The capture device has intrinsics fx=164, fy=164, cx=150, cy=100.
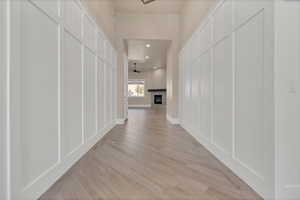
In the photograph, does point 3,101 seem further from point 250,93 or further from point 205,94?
point 205,94

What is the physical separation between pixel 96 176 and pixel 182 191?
888 millimetres

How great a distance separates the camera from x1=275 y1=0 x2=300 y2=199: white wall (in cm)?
122

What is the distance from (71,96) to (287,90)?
2081mm

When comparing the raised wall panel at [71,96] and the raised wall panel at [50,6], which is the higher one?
the raised wall panel at [50,6]

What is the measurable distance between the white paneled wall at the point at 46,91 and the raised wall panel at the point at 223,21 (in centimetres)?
183

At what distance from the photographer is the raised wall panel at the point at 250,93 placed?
138 centimetres

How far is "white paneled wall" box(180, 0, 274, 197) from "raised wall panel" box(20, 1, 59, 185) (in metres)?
1.84

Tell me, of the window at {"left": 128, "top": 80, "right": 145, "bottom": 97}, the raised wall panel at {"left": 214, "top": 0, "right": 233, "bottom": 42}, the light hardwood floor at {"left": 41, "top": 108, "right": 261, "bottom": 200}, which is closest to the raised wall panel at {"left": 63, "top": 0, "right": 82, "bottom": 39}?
the light hardwood floor at {"left": 41, "top": 108, "right": 261, "bottom": 200}

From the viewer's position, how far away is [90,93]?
8.48 feet

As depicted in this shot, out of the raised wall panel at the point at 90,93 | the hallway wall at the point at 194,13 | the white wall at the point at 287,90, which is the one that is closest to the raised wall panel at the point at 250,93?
the white wall at the point at 287,90

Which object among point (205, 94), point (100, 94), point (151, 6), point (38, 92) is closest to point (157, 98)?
point (151, 6)

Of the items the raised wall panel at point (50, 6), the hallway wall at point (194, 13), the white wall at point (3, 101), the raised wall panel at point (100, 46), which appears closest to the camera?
the white wall at point (3, 101)

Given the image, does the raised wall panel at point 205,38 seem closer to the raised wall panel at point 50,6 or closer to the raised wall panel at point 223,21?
the raised wall panel at point 223,21

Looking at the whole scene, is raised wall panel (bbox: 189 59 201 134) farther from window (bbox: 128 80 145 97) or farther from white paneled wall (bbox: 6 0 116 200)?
window (bbox: 128 80 145 97)
